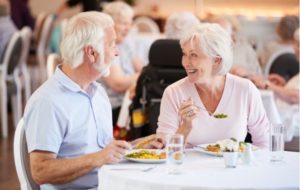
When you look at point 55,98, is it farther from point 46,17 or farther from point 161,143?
point 46,17

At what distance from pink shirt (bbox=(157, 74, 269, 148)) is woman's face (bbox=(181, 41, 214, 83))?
2.2 inches

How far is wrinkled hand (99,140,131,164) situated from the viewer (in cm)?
259

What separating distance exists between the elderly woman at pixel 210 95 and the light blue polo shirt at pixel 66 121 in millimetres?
379

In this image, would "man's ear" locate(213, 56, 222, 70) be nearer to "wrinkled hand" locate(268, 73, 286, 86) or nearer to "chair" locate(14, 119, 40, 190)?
"chair" locate(14, 119, 40, 190)

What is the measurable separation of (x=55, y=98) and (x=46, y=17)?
7207 mm

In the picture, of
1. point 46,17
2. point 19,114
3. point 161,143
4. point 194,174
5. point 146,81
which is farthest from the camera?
point 46,17

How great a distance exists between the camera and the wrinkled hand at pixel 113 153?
2.59 meters

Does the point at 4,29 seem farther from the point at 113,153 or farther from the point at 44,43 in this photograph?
the point at 113,153

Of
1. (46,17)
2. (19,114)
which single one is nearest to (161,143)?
(19,114)

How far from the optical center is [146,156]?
264 cm

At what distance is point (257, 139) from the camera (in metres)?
3.29

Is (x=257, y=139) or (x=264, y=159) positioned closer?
(x=264, y=159)

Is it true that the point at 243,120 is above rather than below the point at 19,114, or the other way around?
above

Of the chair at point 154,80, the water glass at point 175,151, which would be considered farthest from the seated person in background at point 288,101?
the water glass at point 175,151
